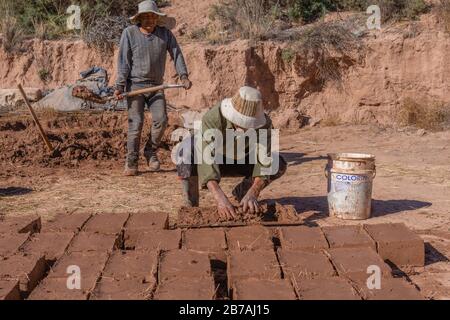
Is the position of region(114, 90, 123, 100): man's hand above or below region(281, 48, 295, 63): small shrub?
below

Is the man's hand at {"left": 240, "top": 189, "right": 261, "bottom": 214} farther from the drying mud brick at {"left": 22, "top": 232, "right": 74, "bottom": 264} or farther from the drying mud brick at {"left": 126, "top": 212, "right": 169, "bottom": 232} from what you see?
the drying mud brick at {"left": 22, "top": 232, "right": 74, "bottom": 264}

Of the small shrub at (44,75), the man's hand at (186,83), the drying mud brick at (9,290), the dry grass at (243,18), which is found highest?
the dry grass at (243,18)

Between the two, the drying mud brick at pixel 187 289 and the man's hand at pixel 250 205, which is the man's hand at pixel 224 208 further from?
the drying mud brick at pixel 187 289

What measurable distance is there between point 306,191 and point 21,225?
2931 millimetres

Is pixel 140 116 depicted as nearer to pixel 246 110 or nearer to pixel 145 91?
pixel 145 91

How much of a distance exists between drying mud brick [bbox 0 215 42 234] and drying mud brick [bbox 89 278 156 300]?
4.14 ft

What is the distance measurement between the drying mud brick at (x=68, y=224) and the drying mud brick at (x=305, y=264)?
5.14 feet

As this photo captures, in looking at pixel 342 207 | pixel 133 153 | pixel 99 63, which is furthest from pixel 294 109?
pixel 342 207

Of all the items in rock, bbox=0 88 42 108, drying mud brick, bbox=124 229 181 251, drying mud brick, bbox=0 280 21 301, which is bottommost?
drying mud brick, bbox=124 229 181 251

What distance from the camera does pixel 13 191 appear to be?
6742mm

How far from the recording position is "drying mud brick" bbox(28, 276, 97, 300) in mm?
3414

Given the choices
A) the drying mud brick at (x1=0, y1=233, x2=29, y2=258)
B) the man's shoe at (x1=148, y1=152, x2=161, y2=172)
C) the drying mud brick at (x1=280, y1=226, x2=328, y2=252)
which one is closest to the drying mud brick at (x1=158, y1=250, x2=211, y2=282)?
the drying mud brick at (x1=280, y1=226, x2=328, y2=252)

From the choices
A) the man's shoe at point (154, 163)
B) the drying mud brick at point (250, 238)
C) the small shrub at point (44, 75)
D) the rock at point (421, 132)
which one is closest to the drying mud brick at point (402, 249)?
the drying mud brick at point (250, 238)

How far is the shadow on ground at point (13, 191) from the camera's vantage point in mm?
6602
